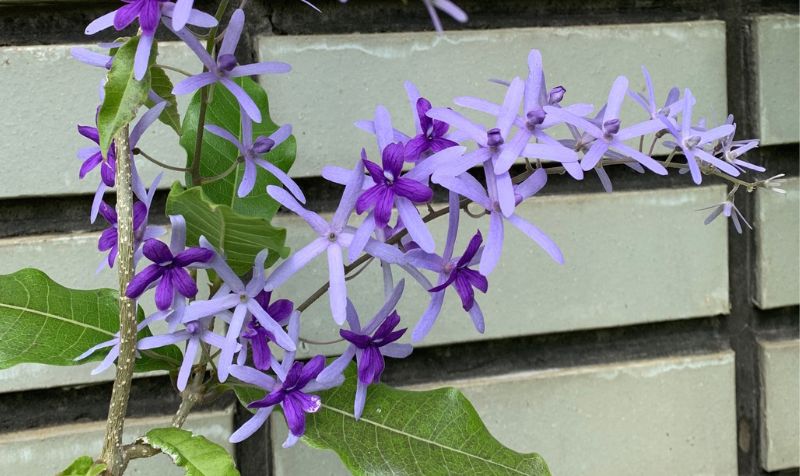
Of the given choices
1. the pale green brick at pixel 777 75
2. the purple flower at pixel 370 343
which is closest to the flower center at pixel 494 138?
the purple flower at pixel 370 343

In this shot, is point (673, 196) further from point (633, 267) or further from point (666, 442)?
point (666, 442)

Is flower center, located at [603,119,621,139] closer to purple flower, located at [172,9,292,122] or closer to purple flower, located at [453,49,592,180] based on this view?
purple flower, located at [453,49,592,180]

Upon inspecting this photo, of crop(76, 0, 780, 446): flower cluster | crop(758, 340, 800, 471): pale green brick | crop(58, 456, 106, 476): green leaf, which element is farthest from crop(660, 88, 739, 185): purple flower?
crop(758, 340, 800, 471): pale green brick

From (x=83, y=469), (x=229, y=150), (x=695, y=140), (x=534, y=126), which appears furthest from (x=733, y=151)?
(x=83, y=469)

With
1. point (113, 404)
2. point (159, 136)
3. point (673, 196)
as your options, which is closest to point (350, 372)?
point (113, 404)

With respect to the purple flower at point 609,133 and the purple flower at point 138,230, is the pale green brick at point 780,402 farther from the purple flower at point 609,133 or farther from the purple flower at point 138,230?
the purple flower at point 138,230

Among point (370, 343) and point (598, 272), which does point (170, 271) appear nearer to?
point (370, 343)

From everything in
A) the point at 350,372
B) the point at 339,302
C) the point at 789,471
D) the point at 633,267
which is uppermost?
the point at 339,302
